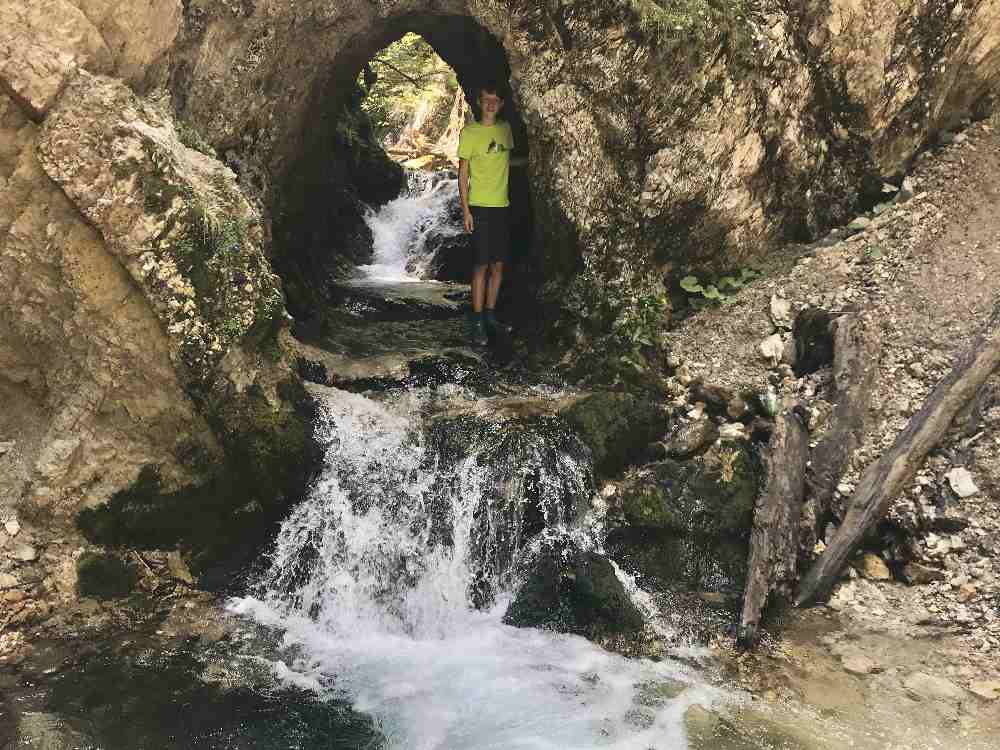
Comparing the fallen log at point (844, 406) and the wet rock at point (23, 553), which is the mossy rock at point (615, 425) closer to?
the fallen log at point (844, 406)

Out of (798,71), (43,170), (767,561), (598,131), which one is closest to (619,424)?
(767,561)

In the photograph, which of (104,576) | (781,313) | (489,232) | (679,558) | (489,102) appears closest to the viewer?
(104,576)

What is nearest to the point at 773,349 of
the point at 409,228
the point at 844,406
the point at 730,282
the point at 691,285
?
the point at 844,406

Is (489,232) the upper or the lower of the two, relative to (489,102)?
lower

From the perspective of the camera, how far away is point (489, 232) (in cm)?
788

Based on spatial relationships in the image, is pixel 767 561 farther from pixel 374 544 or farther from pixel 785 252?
pixel 785 252

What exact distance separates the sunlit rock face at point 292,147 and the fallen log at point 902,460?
2698mm

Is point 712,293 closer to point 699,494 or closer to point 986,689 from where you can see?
point 699,494

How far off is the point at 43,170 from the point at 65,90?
1.81ft

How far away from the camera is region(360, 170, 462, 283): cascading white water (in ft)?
42.9

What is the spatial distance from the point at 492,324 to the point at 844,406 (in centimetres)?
396

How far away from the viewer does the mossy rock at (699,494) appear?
574 centimetres

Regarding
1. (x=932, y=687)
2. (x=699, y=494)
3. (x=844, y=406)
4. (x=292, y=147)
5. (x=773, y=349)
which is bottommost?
(x=932, y=687)

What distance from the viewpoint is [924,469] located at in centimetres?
553
